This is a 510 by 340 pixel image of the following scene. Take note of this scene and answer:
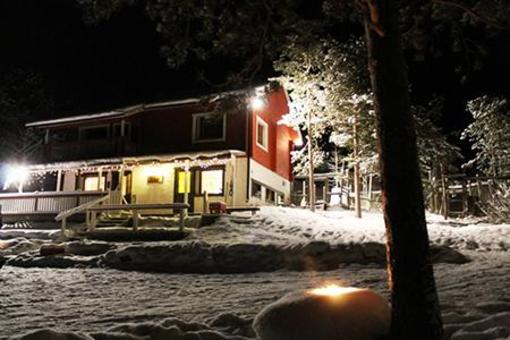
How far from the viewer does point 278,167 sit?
90.0ft

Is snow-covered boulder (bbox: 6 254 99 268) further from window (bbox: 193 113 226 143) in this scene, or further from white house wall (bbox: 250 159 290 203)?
window (bbox: 193 113 226 143)

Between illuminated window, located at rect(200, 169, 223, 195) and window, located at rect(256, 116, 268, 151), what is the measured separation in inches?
98.7

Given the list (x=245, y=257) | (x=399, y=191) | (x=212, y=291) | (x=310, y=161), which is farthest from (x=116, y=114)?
(x=399, y=191)

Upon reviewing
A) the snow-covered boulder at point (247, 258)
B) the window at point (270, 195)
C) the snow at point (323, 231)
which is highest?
the window at point (270, 195)

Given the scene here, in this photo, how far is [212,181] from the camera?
23.8 meters

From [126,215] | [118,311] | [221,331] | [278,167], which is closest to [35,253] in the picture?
[126,215]

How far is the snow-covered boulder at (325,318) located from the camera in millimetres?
5012

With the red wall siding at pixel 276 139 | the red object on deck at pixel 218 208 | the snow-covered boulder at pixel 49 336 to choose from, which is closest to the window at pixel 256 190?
the red wall siding at pixel 276 139

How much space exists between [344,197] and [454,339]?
24.8m

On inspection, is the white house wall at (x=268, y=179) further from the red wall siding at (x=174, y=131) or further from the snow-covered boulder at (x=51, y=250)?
the snow-covered boulder at (x=51, y=250)

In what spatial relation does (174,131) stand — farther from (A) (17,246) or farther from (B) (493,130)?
(B) (493,130)

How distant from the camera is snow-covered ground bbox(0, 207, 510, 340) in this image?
265 inches

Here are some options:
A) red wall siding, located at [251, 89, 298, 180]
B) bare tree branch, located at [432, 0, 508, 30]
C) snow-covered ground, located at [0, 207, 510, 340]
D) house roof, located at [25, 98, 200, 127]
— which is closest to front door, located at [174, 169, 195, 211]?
red wall siding, located at [251, 89, 298, 180]

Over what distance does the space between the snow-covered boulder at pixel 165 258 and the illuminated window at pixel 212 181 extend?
10.0 m
